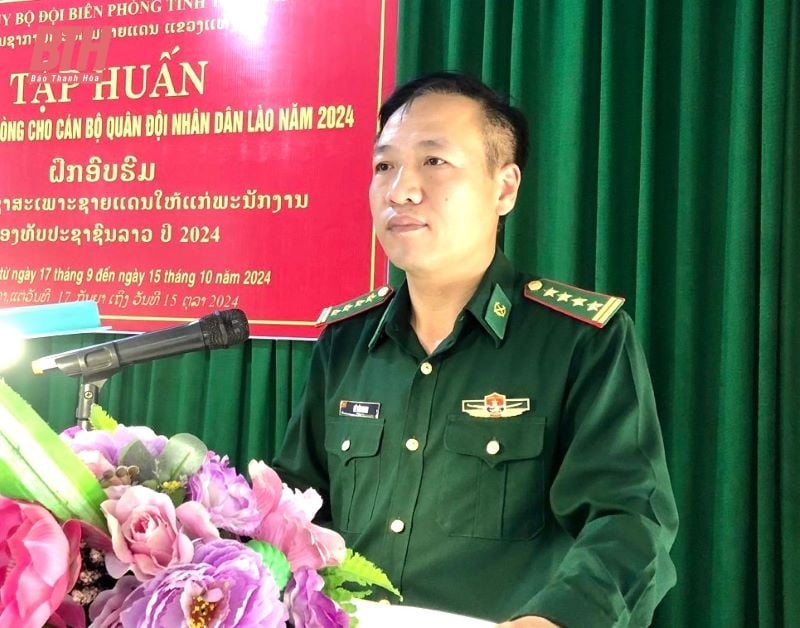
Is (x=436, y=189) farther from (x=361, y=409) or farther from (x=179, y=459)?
(x=179, y=459)

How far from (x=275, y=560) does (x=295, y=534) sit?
0.02 meters

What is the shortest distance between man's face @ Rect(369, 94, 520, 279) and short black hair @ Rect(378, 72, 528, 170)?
→ 0.6 inches

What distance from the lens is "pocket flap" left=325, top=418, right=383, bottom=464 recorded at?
128 centimetres

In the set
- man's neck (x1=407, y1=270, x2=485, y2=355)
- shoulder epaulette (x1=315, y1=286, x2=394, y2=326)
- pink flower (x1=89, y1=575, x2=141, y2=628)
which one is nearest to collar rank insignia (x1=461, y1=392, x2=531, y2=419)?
man's neck (x1=407, y1=270, x2=485, y2=355)

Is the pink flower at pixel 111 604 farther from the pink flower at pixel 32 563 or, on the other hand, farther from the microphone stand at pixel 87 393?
the microphone stand at pixel 87 393

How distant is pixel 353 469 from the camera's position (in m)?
1.31

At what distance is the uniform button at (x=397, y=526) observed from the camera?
1.19 meters

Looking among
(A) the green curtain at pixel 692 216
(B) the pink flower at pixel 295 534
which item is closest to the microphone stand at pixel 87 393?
(B) the pink flower at pixel 295 534

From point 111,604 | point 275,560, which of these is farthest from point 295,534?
point 111,604

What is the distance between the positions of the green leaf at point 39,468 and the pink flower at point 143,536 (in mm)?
16

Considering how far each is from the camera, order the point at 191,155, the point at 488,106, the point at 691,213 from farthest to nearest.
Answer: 1. the point at 191,155
2. the point at 691,213
3. the point at 488,106

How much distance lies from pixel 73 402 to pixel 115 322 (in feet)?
0.97

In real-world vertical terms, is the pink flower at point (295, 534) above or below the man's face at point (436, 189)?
below

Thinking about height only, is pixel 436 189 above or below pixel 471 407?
above
